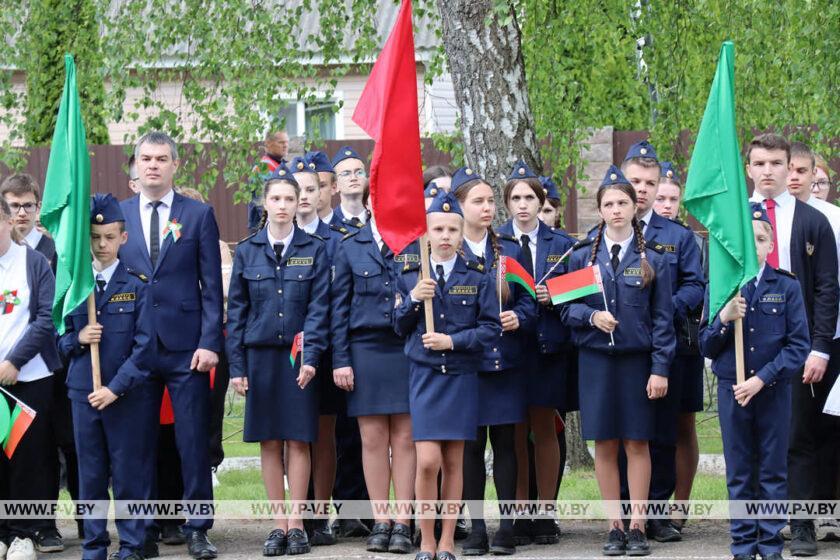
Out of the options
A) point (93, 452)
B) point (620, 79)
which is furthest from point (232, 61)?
point (93, 452)

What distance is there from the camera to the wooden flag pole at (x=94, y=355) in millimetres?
7344

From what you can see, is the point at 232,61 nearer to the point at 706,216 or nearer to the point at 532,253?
the point at 532,253

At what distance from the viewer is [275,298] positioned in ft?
25.4

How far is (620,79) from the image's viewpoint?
46.4ft

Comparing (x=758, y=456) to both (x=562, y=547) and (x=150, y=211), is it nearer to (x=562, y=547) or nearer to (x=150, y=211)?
(x=562, y=547)

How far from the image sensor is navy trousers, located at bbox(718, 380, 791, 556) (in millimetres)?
6977

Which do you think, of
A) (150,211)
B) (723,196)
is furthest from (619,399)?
(150,211)

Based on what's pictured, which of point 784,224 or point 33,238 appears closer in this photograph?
point 784,224

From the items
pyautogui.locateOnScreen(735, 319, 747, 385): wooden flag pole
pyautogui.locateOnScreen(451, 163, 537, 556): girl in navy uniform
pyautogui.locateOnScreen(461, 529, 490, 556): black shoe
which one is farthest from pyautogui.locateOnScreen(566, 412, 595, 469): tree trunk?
pyautogui.locateOnScreen(735, 319, 747, 385): wooden flag pole

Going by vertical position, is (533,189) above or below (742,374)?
above

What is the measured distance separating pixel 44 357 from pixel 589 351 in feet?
10.0

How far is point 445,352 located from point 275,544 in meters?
1.45

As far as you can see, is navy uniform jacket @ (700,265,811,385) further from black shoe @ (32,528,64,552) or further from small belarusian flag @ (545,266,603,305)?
black shoe @ (32,528,64,552)

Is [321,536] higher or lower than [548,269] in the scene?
lower
